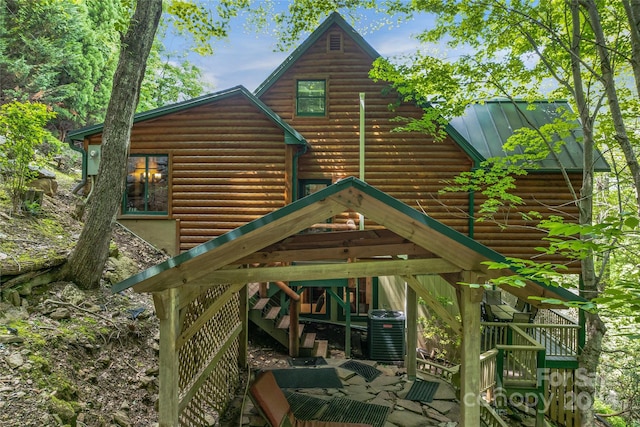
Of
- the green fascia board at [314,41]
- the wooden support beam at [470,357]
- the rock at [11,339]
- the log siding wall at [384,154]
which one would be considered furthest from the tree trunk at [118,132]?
the wooden support beam at [470,357]

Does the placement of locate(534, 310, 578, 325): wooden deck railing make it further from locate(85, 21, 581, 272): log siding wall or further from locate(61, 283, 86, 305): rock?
locate(61, 283, 86, 305): rock

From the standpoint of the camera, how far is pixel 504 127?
39.2 ft

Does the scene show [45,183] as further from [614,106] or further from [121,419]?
[614,106]

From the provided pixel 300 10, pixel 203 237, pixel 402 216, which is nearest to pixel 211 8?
pixel 300 10

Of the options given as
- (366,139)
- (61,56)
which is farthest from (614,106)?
(61,56)

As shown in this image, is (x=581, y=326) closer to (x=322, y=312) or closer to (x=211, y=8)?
(x=322, y=312)

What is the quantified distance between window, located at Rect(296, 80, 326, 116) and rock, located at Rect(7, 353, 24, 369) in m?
8.77

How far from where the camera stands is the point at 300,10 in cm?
1298

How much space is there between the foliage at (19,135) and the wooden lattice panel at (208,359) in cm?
Result: 412

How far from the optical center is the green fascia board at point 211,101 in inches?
378

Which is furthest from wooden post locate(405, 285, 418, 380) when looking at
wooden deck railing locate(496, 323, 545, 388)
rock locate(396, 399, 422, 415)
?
wooden deck railing locate(496, 323, 545, 388)

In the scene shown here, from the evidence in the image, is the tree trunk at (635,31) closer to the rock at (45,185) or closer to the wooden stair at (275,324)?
the wooden stair at (275,324)

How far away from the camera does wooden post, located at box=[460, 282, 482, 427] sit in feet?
12.8

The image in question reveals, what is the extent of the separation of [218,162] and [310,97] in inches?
133
